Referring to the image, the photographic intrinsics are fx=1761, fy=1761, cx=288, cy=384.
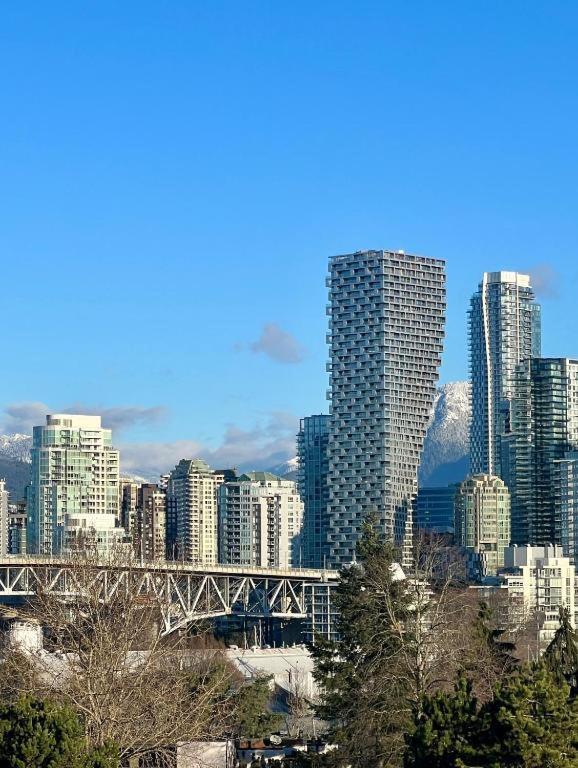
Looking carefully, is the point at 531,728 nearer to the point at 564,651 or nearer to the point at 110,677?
the point at 110,677

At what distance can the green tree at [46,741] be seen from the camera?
3762cm

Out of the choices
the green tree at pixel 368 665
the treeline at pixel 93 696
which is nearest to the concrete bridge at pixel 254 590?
the green tree at pixel 368 665

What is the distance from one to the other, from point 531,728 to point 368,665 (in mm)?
13786

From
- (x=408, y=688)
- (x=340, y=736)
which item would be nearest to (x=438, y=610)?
(x=408, y=688)

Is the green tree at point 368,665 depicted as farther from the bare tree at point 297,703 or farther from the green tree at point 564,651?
the bare tree at point 297,703

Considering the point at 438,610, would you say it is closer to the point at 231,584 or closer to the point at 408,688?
the point at 408,688

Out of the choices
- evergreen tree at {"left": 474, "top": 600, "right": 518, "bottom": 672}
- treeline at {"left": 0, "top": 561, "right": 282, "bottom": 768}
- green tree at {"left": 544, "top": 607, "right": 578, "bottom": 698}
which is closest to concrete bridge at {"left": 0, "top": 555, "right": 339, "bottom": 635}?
evergreen tree at {"left": 474, "top": 600, "right": 518, "bottom": 672}

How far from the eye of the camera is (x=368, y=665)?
166 ft

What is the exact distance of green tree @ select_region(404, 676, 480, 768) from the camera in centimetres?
3859

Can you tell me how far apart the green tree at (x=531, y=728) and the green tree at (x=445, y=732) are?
19.7 inches

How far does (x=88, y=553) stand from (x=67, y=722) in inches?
517

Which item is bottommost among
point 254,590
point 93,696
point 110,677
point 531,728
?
point 531,728

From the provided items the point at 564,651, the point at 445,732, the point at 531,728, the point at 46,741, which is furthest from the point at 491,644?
the point at 46,741

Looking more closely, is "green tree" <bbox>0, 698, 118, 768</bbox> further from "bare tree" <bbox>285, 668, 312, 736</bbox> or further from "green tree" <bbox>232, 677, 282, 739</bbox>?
"bare tree" <bbox>285, 668, 312, 736</bbox>
